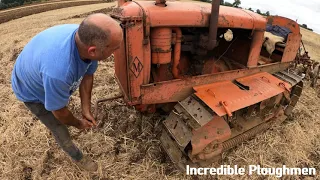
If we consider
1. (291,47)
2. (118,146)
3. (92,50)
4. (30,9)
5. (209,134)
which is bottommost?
(30,9)

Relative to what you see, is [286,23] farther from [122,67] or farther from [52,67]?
[52,67]

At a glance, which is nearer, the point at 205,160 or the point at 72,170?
the point at 72,170

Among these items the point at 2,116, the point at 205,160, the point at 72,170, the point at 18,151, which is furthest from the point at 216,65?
the point at 2,116

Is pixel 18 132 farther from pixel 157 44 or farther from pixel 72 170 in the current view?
pixel 157 44

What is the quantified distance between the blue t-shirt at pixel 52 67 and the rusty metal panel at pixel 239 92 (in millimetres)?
1584

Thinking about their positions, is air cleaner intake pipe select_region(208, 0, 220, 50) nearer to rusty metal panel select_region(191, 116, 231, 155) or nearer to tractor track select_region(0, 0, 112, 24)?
rusty metal panel select_region(191, 116, 231, 155)

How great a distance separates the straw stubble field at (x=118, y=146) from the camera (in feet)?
10.5

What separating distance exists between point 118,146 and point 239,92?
1835 mm

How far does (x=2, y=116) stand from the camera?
414cm

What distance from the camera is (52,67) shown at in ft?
6.45

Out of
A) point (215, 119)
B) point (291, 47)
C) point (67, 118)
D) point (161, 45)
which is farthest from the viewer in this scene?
point (291, 47)

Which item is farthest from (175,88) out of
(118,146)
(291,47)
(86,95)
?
(291,47)

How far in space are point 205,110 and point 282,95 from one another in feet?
5.96

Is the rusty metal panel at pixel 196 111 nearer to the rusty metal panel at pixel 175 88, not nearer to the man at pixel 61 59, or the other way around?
the rusty metal panel at pixel 175 88
